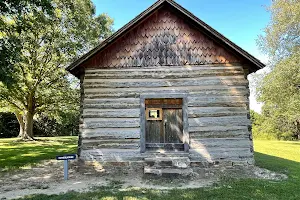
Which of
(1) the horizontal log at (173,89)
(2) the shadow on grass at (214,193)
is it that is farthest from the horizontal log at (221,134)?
(2) the shadow on grass at (214,193)

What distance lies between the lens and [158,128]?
37.0ft

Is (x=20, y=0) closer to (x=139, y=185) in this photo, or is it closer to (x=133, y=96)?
(x=133, y=96)

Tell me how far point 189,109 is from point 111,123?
3.05 meters

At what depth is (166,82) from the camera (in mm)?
9367

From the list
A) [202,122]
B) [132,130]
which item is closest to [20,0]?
[132,130]

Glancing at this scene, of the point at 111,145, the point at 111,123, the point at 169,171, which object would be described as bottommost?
the point at 169,171

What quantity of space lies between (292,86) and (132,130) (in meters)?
16.9

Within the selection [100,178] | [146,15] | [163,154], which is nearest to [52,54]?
[146,15]

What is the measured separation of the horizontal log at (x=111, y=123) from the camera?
921 cm

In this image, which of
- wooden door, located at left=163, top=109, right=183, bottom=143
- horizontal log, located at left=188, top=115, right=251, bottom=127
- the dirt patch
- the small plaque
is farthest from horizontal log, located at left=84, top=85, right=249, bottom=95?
the dirt patch

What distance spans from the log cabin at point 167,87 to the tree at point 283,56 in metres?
12.6

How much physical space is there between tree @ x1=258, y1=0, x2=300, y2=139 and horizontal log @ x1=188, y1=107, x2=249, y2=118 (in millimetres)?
12581

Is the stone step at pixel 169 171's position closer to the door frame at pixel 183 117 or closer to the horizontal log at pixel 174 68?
the door frame at pixel 183 117

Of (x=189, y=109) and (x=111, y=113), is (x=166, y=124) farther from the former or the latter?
(x=111, y=113)
